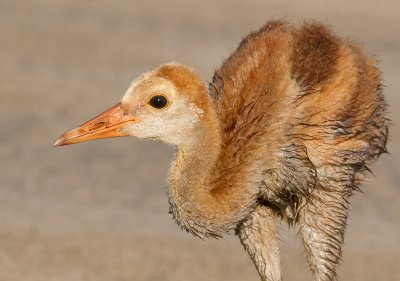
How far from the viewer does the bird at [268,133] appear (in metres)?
10.0

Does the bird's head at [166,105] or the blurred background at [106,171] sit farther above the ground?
the blurred background at [106,171]

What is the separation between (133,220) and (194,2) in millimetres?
15261

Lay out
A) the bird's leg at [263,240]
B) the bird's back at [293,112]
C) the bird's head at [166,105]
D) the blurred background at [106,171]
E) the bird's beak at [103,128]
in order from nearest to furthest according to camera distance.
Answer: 1. the bird's head at [166,105]
2. the bird's beak at [103,128]
3. the bird's back at [293,112]
4. the bird's leg at [263,240]
5. the blurred background at [106,171]

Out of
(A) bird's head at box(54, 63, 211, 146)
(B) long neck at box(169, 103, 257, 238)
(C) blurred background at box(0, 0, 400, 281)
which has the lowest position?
(B) long neck at box(169, 103, 257, 238)

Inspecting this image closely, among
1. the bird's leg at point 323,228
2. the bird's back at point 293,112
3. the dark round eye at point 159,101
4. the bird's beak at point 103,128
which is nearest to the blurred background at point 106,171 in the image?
the bird's back at point 293,112

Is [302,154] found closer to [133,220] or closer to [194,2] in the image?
[133,220]

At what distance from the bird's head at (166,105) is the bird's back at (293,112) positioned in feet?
1.49

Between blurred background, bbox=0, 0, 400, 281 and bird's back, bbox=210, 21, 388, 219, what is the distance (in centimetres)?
117

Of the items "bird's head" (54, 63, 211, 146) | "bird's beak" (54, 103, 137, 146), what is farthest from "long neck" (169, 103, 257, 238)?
"bird's beak" (54, 103, 137, 146)

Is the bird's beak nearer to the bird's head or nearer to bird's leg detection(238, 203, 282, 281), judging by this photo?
the bird's head

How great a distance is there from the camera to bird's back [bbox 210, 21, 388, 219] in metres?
10.3

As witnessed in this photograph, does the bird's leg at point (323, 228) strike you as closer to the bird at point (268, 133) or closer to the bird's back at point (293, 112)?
the bird at point (268, 133)

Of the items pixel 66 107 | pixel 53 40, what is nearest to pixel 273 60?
pixel 66 107

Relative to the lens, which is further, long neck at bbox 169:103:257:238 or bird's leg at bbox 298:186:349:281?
bird's leg at bbox 298:186:349:281
